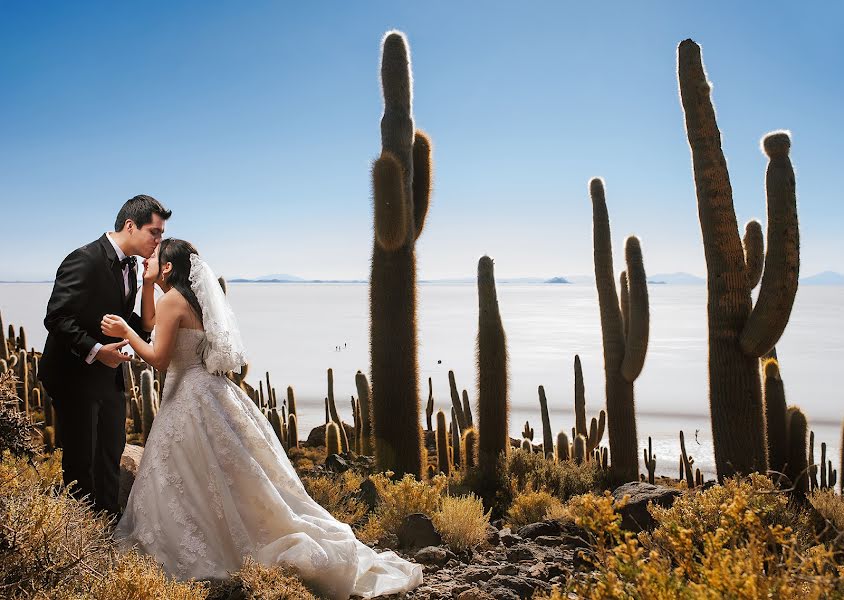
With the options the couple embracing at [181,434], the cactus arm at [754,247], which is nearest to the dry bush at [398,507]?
the couple embracing at [181,434]

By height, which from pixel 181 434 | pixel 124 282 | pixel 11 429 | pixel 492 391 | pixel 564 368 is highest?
pixel 124 282

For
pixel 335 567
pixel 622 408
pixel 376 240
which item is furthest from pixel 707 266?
pixel 335 567

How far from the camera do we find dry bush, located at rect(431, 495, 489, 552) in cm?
598

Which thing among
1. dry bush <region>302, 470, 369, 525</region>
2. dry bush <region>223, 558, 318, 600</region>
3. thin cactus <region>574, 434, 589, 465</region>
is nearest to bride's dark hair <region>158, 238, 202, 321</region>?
dry bush <region>223, 558, 318, 600</region>

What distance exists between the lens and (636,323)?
11.0 m

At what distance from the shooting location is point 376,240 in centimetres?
972

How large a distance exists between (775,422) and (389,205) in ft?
20.9

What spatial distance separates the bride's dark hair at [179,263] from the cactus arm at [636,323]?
26.0 feet

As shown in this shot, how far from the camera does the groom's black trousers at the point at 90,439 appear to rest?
4738 mm

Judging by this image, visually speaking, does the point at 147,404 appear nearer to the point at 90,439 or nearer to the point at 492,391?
the point at 492,391

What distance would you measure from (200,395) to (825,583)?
3.50m

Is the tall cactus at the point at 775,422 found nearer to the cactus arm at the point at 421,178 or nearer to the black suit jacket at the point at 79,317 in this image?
the cactus arm at the point at 421,178

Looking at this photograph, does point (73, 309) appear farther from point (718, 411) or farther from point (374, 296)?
point (718, 411)

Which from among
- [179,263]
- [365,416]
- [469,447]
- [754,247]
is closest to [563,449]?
[469,447]
